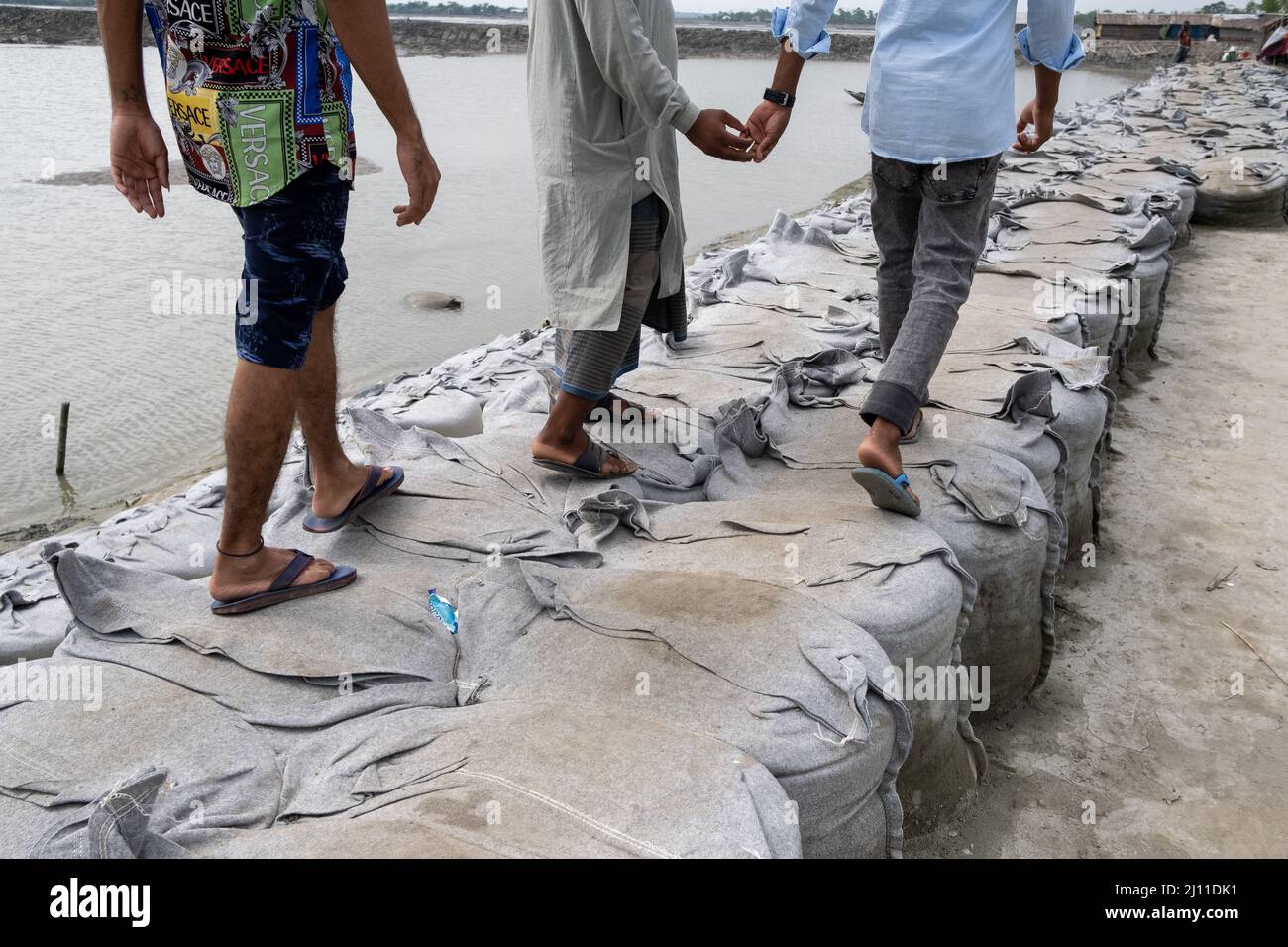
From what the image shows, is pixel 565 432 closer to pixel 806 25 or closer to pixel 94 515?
pixel 806 25

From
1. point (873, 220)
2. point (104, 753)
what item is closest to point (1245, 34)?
point (873, 220)

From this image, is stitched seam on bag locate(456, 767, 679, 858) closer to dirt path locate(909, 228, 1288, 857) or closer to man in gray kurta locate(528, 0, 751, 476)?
dirt path locate(909, 228, 1288, 857)

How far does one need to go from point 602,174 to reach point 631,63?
26cm

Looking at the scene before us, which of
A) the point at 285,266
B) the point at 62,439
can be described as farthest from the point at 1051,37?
the point at 62,439

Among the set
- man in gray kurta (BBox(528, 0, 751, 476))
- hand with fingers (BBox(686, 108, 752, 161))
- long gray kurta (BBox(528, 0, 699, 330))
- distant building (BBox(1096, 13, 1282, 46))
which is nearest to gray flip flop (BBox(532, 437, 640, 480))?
man in gray kurta (BBox(528, 0, 751, 476))

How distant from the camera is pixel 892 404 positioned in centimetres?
221

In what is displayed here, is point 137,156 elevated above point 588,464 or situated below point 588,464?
above

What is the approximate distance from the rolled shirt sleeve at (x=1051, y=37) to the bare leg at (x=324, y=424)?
1646mm

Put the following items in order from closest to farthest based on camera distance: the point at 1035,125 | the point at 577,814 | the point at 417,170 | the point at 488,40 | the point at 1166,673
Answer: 1. the point at 577,814
2. the point at 417,170
3. the point at 1166,673
4. the point at 1035,125
5. the point at 488,40

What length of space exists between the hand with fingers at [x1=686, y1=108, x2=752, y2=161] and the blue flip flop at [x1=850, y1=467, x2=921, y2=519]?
27.4 inches

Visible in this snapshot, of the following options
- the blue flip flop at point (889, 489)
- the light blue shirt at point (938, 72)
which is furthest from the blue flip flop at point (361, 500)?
the light blue shirt at point (938, 72)

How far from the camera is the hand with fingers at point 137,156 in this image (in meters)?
1.76

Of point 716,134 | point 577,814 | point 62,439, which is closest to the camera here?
point 577,814

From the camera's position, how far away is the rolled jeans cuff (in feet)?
7.21
